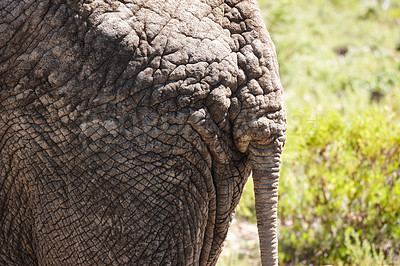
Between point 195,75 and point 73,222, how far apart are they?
2.93 feet

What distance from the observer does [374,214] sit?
488cm

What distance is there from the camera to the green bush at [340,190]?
4871 mm

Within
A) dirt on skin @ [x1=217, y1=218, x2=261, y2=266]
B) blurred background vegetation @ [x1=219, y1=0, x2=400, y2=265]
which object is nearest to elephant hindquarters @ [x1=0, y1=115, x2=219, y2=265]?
dirt on skin @ [x1=217, y1=218, x2=261, y2=266]

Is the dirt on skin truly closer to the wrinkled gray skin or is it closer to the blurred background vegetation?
the blurred background vegetation

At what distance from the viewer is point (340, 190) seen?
484 centimetres

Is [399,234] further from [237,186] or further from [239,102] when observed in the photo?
[239,102]

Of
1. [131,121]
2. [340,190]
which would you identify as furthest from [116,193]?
[340,190]

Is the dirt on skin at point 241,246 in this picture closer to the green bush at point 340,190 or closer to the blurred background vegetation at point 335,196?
the blurred background vegetation at point 335,196

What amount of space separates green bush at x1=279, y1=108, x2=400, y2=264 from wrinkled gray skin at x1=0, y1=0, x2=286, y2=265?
2.59 meters

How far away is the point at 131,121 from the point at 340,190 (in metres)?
3.07

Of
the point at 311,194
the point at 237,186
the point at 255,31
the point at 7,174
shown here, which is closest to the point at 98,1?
the point at 255,31

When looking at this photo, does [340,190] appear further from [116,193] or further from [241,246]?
[116,193]

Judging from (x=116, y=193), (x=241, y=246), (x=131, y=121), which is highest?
(x=241, y=246)

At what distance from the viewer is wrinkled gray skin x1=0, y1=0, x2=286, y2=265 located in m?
2.27
